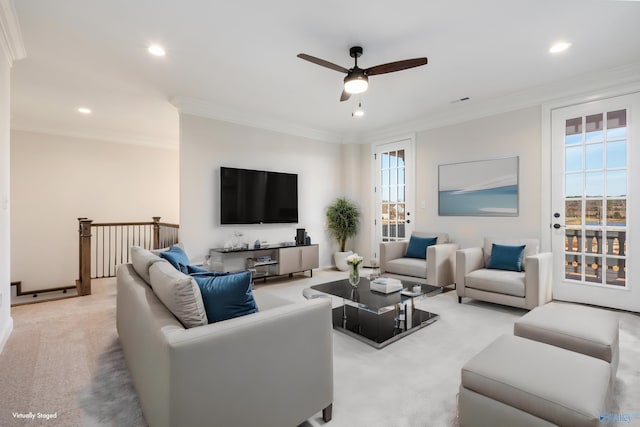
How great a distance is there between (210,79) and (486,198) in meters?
4.17

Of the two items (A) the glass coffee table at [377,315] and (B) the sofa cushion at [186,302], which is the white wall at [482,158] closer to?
(A) the glass coffee table at [377,315]

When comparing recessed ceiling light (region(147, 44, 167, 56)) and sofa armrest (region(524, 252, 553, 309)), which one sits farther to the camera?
sofa armrest (region(524, 252, 553, 309))

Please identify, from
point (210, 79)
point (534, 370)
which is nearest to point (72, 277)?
point (210, 79)

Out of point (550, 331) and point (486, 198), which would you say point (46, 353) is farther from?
point (486, 198)

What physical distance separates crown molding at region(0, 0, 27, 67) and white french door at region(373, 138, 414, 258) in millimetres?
5158

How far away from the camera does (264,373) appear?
A: 1.42m

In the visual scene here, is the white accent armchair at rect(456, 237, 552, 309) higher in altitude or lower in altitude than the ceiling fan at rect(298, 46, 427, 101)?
lower

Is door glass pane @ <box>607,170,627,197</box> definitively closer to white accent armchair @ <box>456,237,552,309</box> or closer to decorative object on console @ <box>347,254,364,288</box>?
white accent armchair @ <box>456,237,552,309</box>

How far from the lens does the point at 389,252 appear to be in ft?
15.9

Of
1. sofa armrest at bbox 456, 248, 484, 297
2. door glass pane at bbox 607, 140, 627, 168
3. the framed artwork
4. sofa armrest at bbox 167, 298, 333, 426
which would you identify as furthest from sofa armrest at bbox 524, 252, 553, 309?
sofa armrest at bbox 167, 298, 333, 426

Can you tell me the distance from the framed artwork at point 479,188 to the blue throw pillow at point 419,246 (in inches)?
24.3

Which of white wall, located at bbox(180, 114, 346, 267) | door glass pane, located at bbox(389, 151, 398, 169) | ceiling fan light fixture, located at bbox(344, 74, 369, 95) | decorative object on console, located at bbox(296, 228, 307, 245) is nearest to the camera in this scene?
ceiling fan light fixture, located at bbox(344, 74, 369, 95)

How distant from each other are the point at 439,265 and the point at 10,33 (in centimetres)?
507

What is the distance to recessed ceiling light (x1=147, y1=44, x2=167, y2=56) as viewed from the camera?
303 centimetres
